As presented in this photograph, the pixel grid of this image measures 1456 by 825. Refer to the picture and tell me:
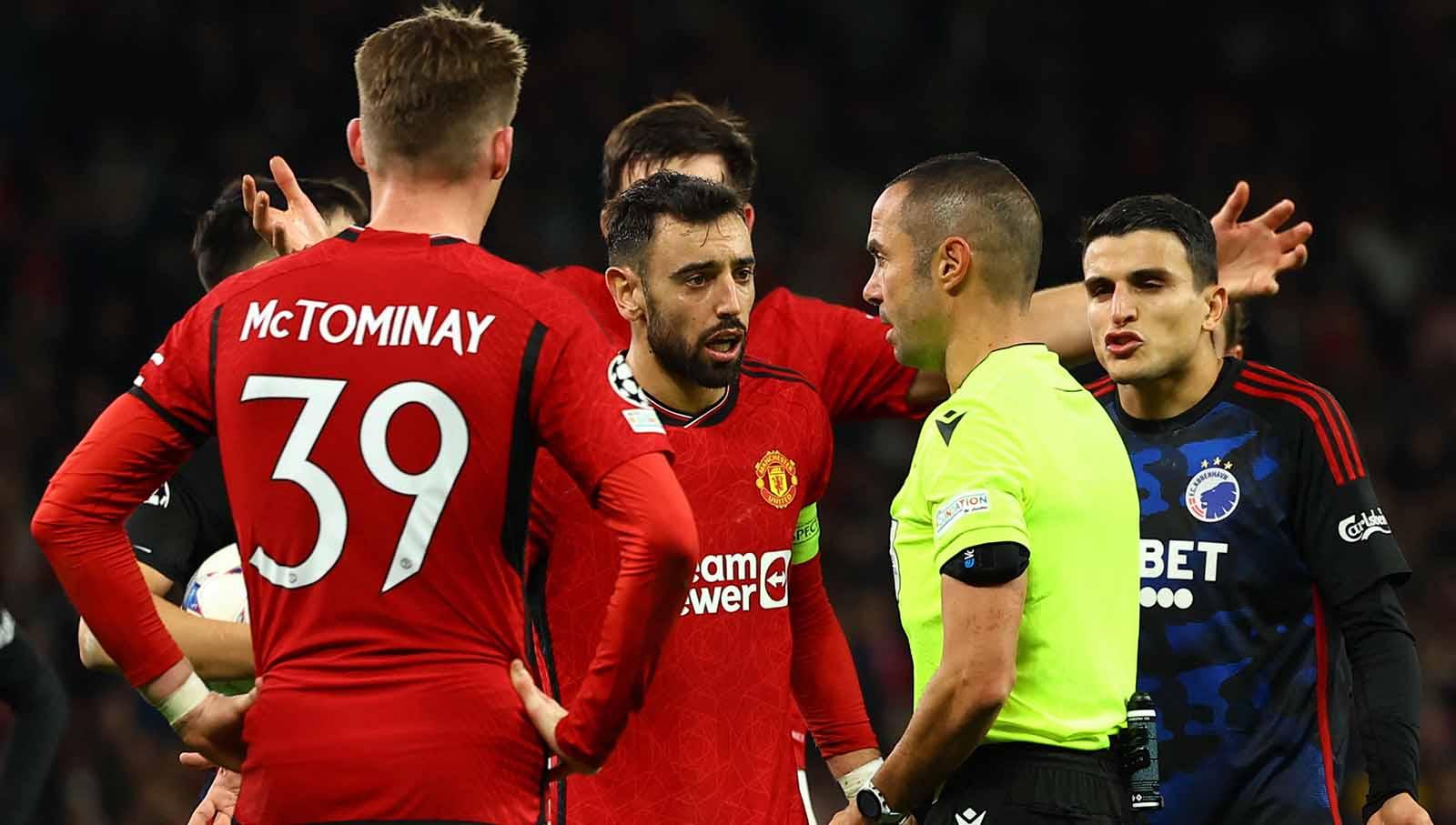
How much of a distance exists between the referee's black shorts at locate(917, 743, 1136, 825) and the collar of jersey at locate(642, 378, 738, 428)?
1.14 metres

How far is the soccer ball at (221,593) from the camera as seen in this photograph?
15.9 feet

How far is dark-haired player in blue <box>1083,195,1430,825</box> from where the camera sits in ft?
15.3

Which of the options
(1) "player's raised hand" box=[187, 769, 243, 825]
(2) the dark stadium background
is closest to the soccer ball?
(1) "player's raised hand" box=[187, 769, 243, 825]

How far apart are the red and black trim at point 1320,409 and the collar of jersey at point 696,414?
150 cm

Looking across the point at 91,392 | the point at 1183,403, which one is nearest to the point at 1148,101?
the point at 91,392

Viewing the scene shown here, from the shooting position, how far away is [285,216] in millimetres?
4832

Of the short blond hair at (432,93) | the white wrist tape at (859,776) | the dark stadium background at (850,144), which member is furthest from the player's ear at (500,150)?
the dark stadium background at (850,144)

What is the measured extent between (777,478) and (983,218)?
862mm

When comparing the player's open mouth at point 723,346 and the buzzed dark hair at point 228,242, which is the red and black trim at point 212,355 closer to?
the player's open mouth at point 723,346

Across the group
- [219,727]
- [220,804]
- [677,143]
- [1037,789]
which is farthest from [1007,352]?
[220,804]

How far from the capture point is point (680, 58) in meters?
14.7

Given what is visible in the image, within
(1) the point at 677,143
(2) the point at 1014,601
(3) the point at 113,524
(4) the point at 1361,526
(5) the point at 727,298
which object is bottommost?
(2) the point at 1014,601

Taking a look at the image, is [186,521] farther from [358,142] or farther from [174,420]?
[358,142]

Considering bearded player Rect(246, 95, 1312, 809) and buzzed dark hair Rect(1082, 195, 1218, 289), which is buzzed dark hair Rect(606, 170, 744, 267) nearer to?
bearded player Rect(246, 95, 1312, 809)
